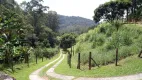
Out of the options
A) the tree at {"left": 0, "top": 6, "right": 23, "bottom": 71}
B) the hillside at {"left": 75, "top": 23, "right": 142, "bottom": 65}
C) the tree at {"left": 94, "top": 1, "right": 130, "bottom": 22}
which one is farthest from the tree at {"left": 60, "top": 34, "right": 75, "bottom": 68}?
the tree at {"left": 0, "top": 6, "right": 23, "bottom": 71}

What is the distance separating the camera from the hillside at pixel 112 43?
2684 centimetres

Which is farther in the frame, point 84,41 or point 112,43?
point 84,41

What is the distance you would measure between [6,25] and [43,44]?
57.0m

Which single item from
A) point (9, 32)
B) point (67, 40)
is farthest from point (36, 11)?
point (9, 32)

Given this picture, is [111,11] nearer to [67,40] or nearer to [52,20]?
[67,40]

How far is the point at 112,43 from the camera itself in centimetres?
3197

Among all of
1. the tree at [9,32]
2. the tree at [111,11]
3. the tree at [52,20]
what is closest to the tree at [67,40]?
the tree at [52,20]

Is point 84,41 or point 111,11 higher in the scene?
point 111,11

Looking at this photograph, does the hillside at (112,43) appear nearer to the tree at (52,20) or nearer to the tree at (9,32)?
the tree at (9,32)

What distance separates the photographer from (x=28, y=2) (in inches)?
3516

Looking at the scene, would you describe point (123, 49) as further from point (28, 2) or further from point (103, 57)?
point (28, 2)

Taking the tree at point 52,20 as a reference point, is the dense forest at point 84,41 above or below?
below

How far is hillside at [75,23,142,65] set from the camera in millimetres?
26844

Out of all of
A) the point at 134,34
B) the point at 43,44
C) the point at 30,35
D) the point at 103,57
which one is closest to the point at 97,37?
the point at 134,34
